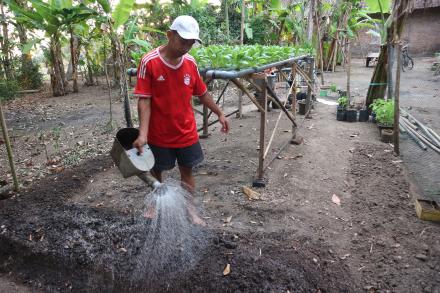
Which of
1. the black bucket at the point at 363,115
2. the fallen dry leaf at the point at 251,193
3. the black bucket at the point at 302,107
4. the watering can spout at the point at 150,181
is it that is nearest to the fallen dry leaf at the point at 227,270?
the watering can spout at the point at 150,181

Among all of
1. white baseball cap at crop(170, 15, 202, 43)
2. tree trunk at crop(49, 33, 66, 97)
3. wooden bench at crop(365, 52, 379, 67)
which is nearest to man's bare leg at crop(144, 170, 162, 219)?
white baseball cap at crop(170, 15, 202, 43)

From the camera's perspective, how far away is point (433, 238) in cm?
288

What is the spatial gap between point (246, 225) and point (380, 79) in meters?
5.09

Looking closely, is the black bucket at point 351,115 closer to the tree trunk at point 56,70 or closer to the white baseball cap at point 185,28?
the white baseball cap at point 185,28

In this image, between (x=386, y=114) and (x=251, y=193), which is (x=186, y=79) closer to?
(x=251, y=193)

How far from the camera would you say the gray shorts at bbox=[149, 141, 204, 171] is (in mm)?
2816

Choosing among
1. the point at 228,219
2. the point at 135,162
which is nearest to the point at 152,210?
the point at 228,219

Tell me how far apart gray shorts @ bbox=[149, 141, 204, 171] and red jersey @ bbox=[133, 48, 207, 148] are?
1.9 inches

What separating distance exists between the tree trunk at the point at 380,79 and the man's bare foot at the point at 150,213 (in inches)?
212

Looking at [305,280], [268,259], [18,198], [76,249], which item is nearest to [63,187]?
[18,198]

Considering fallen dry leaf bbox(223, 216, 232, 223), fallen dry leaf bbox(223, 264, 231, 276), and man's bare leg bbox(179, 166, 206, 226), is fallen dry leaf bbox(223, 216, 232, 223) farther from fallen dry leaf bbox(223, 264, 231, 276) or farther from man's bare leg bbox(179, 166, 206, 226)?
fallen dry leaf bbox(223, 264, 231, 276)

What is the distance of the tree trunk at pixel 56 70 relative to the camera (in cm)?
968

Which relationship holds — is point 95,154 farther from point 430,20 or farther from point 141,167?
point 430,20

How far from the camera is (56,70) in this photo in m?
9.98
